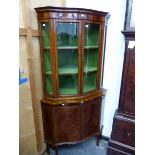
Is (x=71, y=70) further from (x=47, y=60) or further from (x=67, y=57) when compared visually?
(x=47, y=60)

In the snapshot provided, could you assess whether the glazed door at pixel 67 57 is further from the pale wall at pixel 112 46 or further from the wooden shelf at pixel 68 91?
the pale wall at pixel 112 46

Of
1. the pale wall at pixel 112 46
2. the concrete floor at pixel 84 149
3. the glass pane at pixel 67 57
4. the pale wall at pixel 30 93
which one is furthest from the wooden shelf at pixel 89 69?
the concrete floor at pixel 84 149

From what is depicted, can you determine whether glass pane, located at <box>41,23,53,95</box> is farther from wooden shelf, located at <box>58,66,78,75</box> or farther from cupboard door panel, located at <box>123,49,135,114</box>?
cupboard door panel, located at <box>123,49,135,114</box>

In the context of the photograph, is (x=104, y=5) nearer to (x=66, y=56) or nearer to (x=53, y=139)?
(x=66, y=56)

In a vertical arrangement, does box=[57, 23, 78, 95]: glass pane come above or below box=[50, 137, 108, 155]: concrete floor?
above

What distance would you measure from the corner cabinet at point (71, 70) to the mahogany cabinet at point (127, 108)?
28cm

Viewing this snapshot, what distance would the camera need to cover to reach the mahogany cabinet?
5.20ft

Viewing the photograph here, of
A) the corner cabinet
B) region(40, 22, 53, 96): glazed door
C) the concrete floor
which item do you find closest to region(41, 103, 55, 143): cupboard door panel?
the corner cabinet

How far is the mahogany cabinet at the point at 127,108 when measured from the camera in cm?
159

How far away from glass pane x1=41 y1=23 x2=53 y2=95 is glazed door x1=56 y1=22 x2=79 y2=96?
0.10 m

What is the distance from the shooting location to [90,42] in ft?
5.98

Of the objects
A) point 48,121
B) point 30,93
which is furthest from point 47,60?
point 48,121

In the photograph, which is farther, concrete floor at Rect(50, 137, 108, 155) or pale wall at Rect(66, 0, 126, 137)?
concrete floor at Rect(50, 137, 108, 155)
